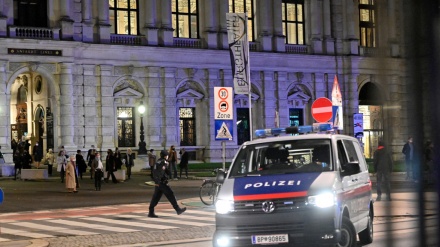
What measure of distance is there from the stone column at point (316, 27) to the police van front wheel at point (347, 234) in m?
48.7

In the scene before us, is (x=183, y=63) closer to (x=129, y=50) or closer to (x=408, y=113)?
(x=129, y=50)

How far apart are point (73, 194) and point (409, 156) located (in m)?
31.9

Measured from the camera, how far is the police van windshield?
12.4m

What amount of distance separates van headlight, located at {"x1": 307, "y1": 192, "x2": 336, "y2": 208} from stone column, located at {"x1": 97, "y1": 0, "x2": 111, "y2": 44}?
136ft

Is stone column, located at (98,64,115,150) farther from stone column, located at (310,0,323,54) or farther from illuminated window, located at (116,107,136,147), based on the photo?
stone column, located at (310,0,323,54)

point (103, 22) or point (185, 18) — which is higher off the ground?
point (185, 18)

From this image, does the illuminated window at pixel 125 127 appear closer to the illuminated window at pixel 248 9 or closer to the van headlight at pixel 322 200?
the illuminated window at pixel 248 9

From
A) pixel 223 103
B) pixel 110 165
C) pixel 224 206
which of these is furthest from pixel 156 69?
pixel 224 206

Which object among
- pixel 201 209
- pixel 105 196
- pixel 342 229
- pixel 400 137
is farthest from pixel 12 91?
pixel 400 137

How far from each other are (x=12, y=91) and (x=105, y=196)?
25.9 meters

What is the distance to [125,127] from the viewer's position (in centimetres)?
5294

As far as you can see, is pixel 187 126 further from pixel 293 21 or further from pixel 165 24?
pixel 293 21

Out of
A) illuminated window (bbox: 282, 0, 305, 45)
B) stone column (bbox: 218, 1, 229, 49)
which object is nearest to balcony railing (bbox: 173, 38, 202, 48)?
stone column (bbox: 218, 1, 229, 49)

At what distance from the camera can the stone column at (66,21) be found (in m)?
49.6
